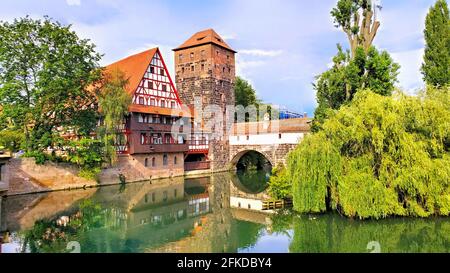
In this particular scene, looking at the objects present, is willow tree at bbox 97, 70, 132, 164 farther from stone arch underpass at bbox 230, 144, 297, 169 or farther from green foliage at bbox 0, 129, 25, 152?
stone arch underpass at bbox 230, 144, 297, 169

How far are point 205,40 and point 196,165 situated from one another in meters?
12.3

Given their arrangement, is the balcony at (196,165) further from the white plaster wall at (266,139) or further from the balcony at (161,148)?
the white plaster wall at (266,139)

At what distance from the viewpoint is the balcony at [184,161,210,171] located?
3256 cm

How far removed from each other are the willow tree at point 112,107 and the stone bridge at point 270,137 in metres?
13.1

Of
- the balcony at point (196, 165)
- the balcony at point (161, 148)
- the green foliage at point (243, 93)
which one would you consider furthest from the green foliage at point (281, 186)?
the green foliage at point (243, 93)

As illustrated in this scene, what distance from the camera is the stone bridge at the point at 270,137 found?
30641mm

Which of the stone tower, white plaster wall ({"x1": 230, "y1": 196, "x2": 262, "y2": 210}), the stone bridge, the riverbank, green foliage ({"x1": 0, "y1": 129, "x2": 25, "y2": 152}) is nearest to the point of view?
white plaster wall ({"x1": 230, "y1": 196, "x2": 262, "y2": 210})

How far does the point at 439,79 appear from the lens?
826 inches

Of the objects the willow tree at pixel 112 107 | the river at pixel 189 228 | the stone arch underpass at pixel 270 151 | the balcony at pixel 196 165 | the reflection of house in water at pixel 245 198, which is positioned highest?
the willow tree at pixel 112 107

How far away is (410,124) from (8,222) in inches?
616

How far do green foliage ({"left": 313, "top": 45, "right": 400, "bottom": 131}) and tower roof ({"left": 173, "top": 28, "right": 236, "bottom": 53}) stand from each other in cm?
1843

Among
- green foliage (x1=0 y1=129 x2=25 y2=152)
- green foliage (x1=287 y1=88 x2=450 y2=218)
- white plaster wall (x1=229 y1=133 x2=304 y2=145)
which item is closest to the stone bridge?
white plaster wall (x1=229 y1=133 x2=304 y2=145)
